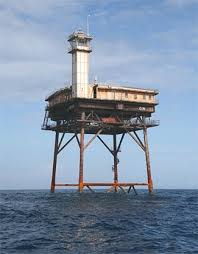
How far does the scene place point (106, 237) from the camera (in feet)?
81.4

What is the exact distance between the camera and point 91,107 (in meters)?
65.7

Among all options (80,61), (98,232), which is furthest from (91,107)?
(98,232)

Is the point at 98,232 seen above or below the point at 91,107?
below

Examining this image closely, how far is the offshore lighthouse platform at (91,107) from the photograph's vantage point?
65562 mm

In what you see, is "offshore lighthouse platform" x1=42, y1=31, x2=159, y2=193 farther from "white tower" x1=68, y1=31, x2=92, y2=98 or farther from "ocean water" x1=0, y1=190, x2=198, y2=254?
"ocean water" x1=0, y1=190, x2=198, y2=254

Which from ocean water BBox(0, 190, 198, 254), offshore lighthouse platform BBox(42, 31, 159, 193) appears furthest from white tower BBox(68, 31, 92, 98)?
ocean water BBox(0, 190, 198, 254)

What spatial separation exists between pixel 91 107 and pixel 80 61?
259 inches

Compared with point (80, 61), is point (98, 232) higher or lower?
lower

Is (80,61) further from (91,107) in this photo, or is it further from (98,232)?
(98,232)

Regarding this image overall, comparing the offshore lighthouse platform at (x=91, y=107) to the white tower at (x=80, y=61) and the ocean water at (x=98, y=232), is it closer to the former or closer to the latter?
the white tower at (x=80, y=61)

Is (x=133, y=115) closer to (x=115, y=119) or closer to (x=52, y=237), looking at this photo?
(x=115, y=119)

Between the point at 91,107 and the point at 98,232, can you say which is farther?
the point at 91,107

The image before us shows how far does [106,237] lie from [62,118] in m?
50.0

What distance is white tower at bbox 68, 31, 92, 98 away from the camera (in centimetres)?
6575
